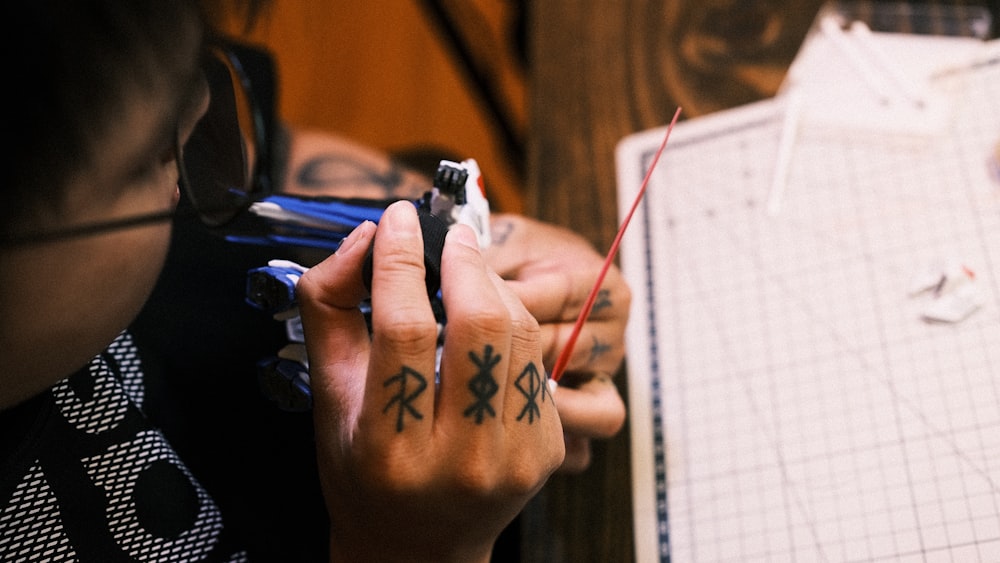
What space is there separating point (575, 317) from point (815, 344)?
0.68 feet

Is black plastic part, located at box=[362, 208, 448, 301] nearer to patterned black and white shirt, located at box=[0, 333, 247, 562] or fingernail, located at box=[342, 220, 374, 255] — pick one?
fingernail, located at box=[342, 220, 374, 255]

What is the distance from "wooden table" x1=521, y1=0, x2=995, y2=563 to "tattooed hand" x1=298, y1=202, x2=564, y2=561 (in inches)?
14.6

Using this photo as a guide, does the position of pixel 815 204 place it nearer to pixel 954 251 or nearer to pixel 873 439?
pixel 954 251

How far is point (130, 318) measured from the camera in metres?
0.55

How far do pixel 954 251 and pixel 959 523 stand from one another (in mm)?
244

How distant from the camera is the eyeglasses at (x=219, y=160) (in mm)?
478

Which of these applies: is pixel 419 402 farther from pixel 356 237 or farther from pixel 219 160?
pixel 219 160

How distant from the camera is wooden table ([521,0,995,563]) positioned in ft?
2.93

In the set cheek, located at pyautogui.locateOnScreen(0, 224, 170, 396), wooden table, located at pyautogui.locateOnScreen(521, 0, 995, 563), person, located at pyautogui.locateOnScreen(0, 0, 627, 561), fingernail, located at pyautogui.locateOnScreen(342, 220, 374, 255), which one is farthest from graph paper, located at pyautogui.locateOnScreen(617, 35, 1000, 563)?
cheek, located at pyautogui.locateOnScreen(0, 224, 170, 396)

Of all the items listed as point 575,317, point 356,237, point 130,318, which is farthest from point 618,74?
point 130,318

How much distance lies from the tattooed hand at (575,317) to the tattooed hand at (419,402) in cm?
12

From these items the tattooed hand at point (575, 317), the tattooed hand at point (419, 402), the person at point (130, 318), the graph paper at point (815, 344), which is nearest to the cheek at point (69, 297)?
the person at point (130, 318)

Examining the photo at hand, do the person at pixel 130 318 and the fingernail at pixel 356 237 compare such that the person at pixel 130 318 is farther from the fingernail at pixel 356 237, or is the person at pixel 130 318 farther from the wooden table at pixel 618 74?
the wooden table at pixel 618 74

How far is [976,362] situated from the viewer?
630 millimetres
